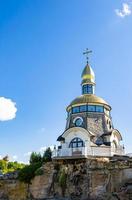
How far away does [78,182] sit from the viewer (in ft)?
113

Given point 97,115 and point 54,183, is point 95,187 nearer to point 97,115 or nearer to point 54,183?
point 54,183

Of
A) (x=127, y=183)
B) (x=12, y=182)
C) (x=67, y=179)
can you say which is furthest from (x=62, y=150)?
(x=127, y=183)

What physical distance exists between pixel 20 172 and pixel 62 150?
5.30m

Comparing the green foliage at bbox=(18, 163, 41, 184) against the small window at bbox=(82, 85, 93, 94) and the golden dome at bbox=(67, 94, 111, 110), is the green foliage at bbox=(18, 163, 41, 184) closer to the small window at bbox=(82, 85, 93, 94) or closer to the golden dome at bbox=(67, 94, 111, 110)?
the golden dome at bbox=(67, 94, 111, 110)

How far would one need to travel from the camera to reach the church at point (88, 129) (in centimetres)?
3829

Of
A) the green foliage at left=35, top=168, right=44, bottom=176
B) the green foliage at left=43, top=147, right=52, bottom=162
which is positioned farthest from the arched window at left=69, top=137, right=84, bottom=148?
the green foliage at left=35, top=168, right=44, bottom=176

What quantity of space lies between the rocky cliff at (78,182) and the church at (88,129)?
2003mm

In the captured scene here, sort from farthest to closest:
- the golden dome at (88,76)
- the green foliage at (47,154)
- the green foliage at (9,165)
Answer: the green foliage at (9,165)
the golden dome at (88,76)
the green foliage at (47,154)

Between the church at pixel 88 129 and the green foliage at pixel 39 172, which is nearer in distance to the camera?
the green foliage at pixel 39 172

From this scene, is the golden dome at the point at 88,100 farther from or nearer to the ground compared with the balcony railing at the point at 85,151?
farther from the ground

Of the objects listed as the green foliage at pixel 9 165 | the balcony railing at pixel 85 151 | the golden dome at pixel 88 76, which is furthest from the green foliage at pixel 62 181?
the green foliage at pixel 9 165

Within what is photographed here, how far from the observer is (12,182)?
124 ft

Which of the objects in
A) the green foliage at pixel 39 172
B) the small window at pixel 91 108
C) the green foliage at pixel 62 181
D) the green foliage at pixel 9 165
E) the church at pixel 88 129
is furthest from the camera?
the green foliage at pixel 9 165

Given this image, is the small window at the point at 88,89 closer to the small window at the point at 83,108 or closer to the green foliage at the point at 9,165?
the small window at the point at 83,108
